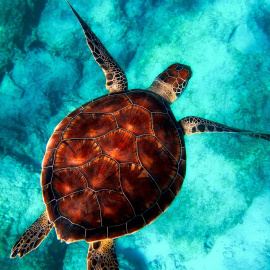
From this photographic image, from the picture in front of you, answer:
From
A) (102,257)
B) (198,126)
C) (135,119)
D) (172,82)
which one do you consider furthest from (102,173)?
(172,82)

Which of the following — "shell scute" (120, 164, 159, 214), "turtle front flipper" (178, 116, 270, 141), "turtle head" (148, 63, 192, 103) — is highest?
"turtle head" (148, 63, 192, 103)

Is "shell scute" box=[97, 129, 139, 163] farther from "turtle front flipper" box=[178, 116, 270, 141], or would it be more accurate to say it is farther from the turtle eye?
the turtle eye

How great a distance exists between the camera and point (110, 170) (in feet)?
6.20

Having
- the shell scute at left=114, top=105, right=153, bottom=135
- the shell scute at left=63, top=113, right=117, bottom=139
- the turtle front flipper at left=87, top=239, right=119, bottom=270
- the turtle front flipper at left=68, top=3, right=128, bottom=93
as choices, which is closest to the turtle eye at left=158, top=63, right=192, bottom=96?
the turtle front flipper at left=68, top=3, right=128, bottom=93

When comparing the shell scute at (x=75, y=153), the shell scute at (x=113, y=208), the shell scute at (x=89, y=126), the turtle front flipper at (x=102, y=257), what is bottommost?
the turtle front flipper at (x=102, y=257)

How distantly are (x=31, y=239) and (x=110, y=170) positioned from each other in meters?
1.57

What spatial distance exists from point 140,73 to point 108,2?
2917 millimetres

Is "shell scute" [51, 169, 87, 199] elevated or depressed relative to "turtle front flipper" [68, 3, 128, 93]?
depressed

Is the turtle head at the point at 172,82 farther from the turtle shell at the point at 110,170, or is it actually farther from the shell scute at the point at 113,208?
the shell scute at the point at 113,208

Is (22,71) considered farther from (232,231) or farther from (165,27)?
(232,231)

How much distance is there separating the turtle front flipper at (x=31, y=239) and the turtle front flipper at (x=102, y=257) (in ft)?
2.25

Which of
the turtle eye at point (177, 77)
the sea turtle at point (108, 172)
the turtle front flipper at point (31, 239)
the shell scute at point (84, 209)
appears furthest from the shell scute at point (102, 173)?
the turtle eye at point (177, 77)

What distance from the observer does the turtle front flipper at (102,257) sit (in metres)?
2.25

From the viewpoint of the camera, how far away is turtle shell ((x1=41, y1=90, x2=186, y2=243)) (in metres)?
1.86
